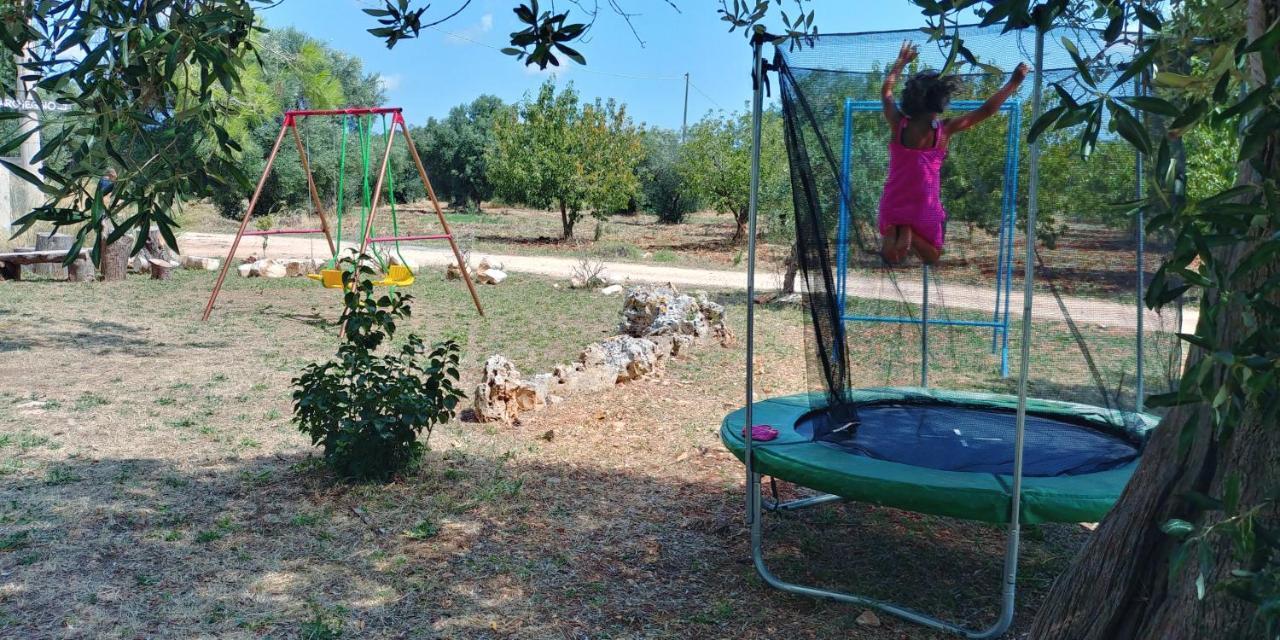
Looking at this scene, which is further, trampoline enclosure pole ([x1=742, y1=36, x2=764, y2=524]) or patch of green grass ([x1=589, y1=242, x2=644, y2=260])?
patch of green grass ([x1=589, y1=242, x2=644, y2=260])

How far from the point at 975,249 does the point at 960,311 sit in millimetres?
324

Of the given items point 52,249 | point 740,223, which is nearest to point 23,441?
point 52,249

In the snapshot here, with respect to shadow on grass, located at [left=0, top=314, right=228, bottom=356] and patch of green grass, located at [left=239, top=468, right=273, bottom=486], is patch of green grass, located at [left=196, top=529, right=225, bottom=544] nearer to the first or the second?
patch of green grass, located at [left=239, top=468, right=273, bottom=486]

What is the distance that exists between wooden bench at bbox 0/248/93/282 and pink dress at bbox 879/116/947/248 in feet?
36.1

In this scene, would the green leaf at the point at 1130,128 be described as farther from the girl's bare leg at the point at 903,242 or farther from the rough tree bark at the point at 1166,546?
the girl's bare leg at the point at 903,242

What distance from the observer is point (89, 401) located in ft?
18.6

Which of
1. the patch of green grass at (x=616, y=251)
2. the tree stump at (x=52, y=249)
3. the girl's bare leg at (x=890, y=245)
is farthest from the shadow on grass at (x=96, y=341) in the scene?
the patch of green grass at (x=616, y=251)

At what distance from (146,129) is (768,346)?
6432 millimetres

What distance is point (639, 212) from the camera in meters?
29.7

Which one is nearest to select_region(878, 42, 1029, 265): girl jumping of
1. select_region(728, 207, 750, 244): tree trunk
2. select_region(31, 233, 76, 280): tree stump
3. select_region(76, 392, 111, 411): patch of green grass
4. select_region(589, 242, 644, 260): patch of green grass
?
select_region(76, 392, 111, 411): patch of green grass

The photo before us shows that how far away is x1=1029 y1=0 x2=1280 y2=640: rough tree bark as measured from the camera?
1771 mm

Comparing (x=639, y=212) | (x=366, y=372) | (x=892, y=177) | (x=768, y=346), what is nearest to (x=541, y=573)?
(x=366, y=372)

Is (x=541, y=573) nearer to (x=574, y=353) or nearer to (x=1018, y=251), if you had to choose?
(x=1018, y=251)

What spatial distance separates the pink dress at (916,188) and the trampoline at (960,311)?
4cm
